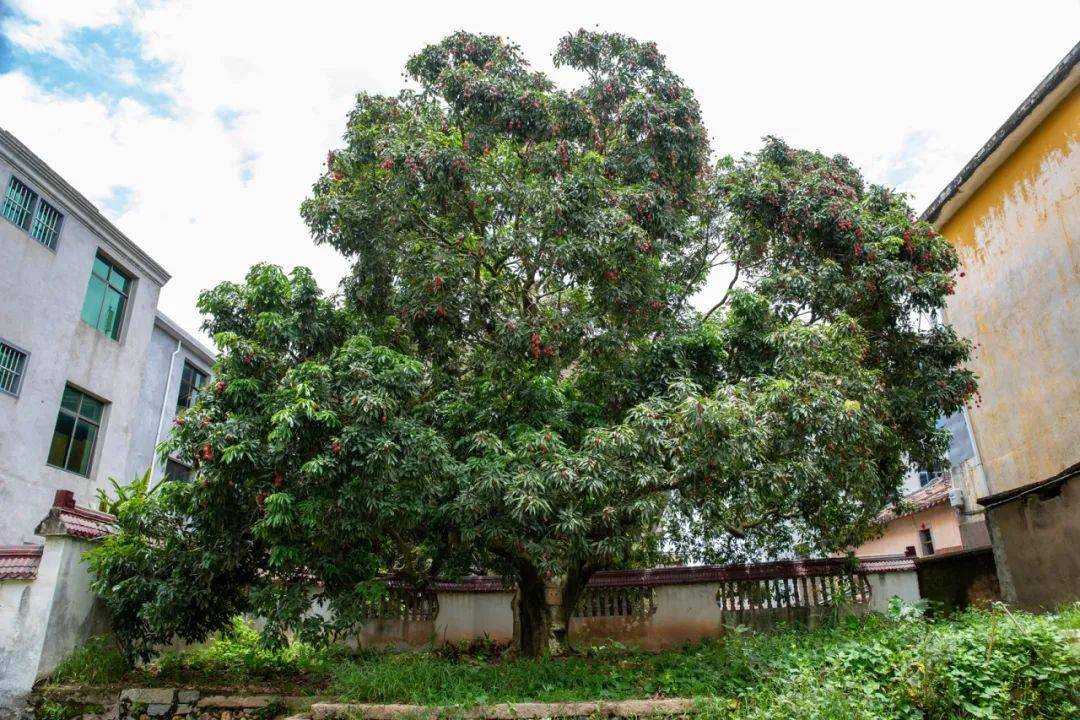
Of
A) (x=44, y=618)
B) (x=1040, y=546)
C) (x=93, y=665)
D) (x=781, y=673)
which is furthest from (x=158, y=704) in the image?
(x=1040, y=546)

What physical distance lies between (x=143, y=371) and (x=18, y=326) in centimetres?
418

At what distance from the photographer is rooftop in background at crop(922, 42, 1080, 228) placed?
1070 centimetres

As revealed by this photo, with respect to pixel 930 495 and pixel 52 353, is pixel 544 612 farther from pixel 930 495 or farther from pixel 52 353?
pixel 52 353

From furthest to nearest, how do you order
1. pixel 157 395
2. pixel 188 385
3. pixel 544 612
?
pixel 188 385 → pixel 157 395 → pixel 544 612

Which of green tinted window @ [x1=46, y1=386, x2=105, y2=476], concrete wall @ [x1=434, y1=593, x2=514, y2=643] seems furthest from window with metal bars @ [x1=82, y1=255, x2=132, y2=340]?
concrete wall @ [x1=434, y1=593, x2=514, y2=643]

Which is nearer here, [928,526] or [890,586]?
[890,586]

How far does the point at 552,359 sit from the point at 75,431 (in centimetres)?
1206

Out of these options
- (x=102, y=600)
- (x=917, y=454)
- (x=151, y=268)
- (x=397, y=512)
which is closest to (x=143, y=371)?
(x=151, y=268)

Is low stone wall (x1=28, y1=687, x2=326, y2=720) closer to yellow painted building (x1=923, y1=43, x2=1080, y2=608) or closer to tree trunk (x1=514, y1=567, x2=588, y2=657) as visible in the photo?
tree trunk (x1=514, y1=567, x2=588, y2=657)

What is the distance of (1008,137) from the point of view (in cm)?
1198

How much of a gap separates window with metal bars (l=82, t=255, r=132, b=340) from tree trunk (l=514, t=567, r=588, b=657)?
1213cm

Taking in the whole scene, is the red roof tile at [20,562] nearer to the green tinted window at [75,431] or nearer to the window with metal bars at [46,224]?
the green tinted window at [75,431]

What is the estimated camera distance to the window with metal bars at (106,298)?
16.2 metres

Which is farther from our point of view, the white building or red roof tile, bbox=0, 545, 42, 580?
the white building
